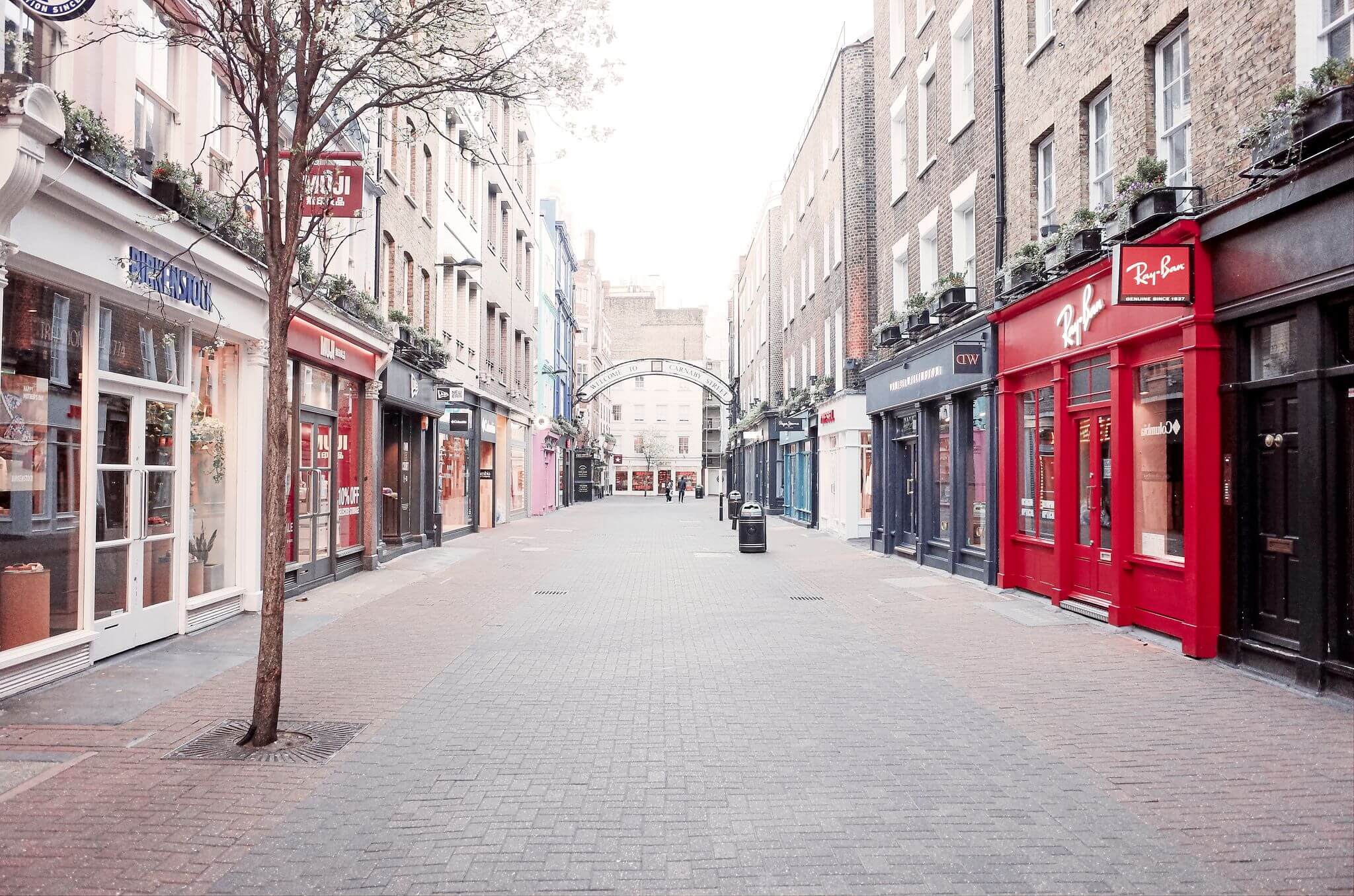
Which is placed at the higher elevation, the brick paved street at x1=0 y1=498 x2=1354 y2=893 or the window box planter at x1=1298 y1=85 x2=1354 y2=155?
the window box planter at x1=1298 y1=85 x2=1354 y2=155

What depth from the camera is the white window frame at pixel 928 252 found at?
55.7 feet

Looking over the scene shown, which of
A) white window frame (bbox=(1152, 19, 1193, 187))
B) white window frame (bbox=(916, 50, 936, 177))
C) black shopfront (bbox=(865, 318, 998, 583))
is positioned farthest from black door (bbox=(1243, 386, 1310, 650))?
white window frame (bbox=(916, 50, 936, 177))

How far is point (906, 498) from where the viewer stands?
18.9 meters

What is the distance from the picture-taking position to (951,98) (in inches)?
626

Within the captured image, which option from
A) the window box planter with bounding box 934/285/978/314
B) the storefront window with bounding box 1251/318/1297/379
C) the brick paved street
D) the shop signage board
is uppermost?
the window box planter with bounding box 934/285/978/314

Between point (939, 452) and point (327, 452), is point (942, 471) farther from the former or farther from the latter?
point (327, 452)

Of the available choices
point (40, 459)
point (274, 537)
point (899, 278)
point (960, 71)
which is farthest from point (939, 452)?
point (40, 459)

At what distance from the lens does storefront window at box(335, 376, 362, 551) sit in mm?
14742

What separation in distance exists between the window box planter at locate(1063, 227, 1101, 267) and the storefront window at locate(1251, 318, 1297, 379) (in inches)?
95.2

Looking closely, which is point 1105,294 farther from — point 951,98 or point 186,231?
point 186,231

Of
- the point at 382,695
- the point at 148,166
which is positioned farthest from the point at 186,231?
the point at 382,695

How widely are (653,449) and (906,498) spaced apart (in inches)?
2957

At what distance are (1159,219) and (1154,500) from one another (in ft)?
9.09

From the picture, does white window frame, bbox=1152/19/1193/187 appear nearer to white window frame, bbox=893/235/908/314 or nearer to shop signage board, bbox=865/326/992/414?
shop signage board, bbox=865/326/992/414
